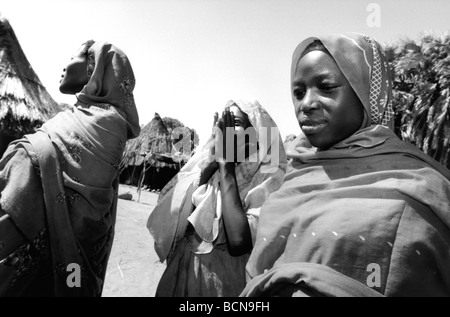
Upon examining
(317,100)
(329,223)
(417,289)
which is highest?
(317,100)

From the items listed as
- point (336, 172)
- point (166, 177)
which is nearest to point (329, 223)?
point (336, 172)

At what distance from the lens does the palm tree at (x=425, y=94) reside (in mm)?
13000

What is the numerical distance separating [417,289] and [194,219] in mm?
1257

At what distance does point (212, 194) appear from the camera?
2289mm

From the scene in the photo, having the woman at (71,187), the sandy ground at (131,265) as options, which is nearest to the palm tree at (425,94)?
the sandy ground at (131,265)

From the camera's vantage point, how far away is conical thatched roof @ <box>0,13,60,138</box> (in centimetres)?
335

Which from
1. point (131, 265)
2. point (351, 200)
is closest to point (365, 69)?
point (351, 200)

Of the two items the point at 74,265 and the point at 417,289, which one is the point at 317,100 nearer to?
the point at 417,289

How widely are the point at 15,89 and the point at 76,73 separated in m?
1.13

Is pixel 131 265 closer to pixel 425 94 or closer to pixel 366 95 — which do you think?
pixel 366 95

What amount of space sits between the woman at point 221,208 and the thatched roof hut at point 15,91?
5.73ft

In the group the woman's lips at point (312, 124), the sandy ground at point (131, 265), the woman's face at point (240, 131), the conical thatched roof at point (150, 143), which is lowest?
the conical thatched roof at point (150, 143)

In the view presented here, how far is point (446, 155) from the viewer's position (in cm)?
1314

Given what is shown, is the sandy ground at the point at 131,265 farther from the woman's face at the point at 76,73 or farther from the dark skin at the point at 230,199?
the dark skin at the point at 230,199
